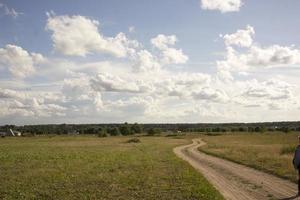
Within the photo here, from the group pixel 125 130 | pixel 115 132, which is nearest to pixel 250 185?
pixel 115 132

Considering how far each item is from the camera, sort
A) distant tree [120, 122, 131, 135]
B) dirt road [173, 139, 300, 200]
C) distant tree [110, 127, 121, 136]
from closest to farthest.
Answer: dirt road [173, 139, 300, 200], distant tree [110, 127, 121, 136], distant tree [120, 122, 131, 135]

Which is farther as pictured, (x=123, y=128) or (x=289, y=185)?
(x=123, y=128)

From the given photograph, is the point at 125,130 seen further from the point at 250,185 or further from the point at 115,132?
the point at 250,185

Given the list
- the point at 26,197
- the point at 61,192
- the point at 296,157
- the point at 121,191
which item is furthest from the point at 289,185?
the point at 26,197

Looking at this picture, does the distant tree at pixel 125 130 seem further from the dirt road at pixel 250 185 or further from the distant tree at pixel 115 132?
the dirt road at pixel 250 185

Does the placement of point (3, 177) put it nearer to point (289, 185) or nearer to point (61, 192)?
point (61, 192)

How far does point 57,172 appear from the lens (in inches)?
1173

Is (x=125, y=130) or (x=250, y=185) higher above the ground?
(x=125, y=130)

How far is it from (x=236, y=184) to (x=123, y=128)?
172 meters

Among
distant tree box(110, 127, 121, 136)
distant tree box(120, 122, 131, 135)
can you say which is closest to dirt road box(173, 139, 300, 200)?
distant tree box(110, 127, 121, 136)

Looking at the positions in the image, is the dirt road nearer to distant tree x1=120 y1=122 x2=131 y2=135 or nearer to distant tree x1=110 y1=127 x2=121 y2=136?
distant tree x1=110 y1=127 x2=121 y2=136

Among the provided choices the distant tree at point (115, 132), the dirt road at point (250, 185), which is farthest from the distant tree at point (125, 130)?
the dirt road at point (250, 185)

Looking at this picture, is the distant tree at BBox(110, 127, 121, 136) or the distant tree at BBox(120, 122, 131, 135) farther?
the distant tree at BBox(120, 122, 131, 135)

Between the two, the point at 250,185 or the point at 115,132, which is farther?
the point at 115,132
